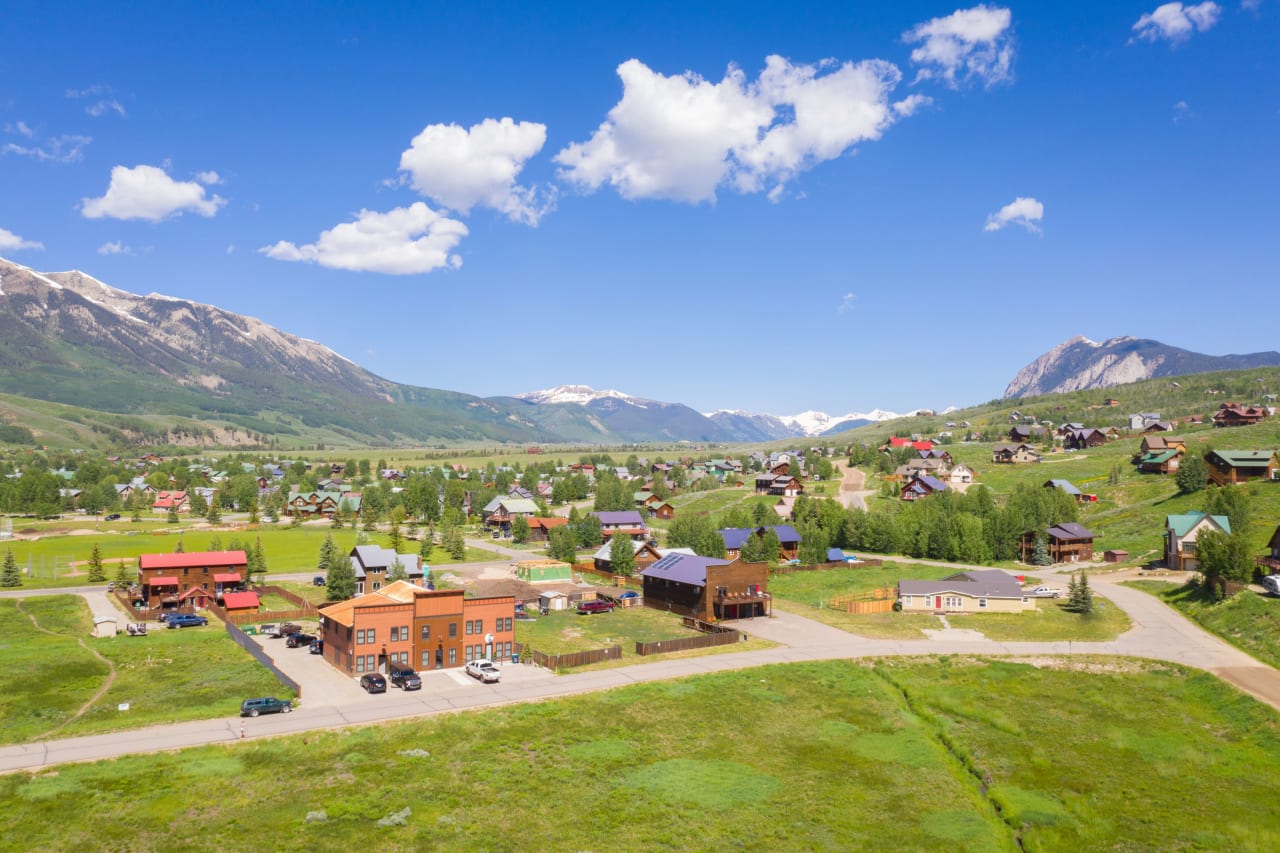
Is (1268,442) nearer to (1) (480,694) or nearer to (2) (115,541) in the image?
(1) (480,694)

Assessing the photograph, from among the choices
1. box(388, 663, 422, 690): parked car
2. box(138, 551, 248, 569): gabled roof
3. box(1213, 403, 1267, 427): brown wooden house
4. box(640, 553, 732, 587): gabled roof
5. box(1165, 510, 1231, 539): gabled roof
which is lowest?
box(388, 663, 422, 690): parked car

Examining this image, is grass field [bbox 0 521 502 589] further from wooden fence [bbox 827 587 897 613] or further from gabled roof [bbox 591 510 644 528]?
wooden fence [bbox 827 587 897 613]

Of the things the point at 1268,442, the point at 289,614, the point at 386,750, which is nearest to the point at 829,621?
the point at 386,750

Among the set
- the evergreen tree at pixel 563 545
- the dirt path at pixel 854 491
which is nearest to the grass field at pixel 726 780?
the evergreen tree at pixel 563 545

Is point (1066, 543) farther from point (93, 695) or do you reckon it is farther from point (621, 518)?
point (93, 695)

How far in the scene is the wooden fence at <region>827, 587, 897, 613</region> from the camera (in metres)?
83.6

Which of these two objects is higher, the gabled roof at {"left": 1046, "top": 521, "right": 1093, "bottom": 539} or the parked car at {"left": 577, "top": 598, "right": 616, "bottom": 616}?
the gabled roof at {"left": 1046, "top": 521, "right": 1093, "bottom": 539}

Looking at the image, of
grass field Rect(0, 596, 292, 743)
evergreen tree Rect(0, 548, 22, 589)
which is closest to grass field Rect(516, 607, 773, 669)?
grass field Rect(0, 596, 292, 743)

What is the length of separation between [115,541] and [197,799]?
399ft

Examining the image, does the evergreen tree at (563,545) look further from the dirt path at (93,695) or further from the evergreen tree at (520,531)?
the dirt path at (93,695)

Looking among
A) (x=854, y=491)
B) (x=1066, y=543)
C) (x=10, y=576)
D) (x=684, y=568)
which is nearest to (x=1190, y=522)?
(x=1066, y=543)

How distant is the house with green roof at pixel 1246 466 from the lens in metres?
120

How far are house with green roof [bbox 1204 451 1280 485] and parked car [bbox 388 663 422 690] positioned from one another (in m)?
126

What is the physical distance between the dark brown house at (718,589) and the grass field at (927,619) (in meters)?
6.04
